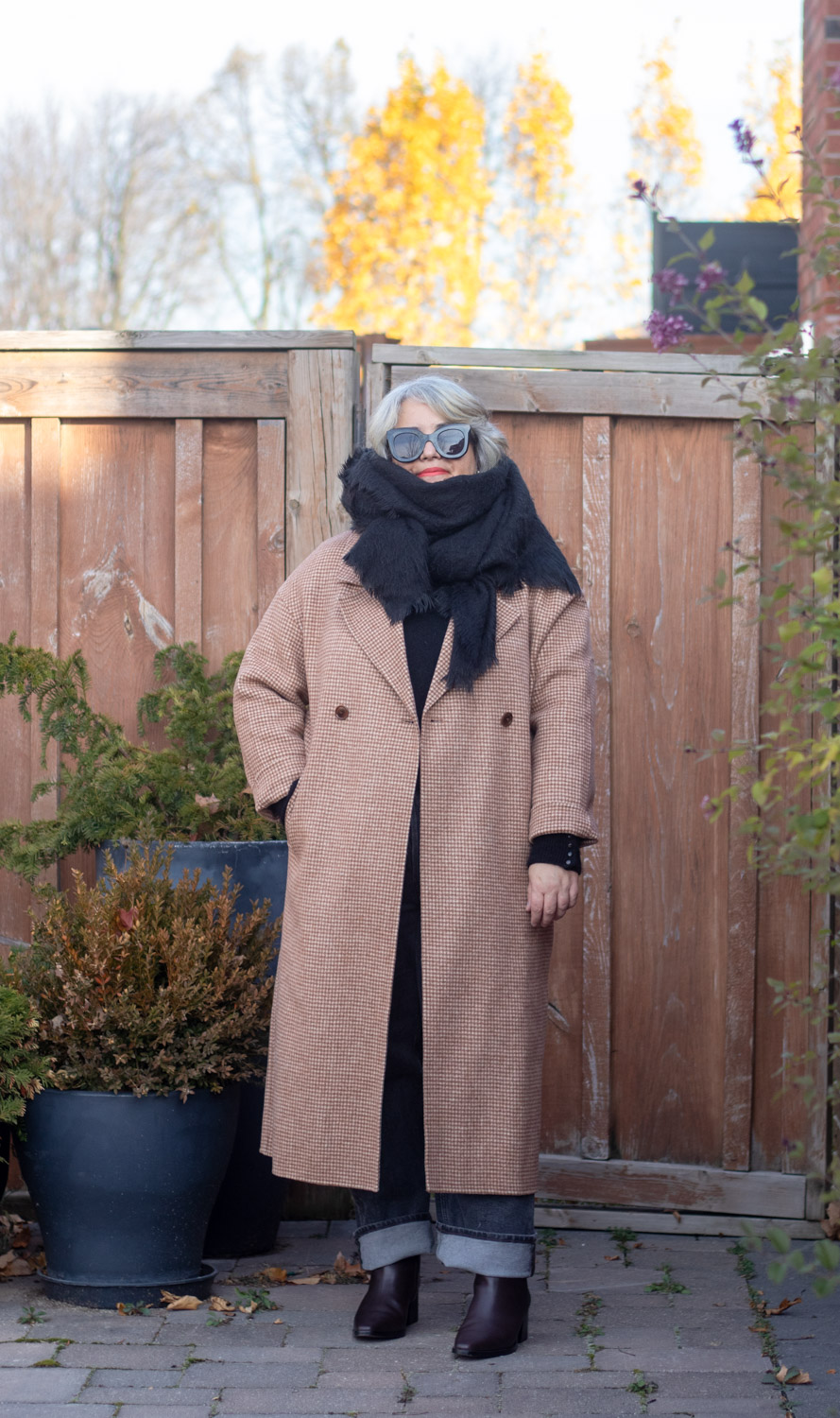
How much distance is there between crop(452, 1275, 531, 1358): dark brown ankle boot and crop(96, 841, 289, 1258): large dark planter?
2.65 ft

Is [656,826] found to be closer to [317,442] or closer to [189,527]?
[317,442]

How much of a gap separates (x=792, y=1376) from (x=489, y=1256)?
643 mm

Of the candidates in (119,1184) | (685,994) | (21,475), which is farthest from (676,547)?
(119,1184)

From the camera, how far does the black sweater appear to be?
117 inches

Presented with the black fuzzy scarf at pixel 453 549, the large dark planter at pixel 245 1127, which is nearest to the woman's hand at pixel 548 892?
the black fuzzy scarf at pixel 453 549

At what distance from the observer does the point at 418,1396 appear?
2699 mm

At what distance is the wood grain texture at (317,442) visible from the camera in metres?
4.04

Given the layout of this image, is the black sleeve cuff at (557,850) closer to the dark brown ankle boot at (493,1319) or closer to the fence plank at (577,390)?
the dark brown ankle boot at (493,1319)

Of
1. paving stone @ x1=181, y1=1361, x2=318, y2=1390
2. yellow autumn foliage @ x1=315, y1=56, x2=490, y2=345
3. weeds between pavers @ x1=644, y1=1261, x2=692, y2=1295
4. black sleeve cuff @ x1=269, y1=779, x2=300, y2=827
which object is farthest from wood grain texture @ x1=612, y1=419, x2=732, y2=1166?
yellow autumn foliage @ x1=315, y1=56, x2=490, y2=345

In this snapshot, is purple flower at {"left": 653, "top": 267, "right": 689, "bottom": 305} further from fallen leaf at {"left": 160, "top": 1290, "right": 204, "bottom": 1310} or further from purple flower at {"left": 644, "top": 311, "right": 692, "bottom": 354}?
fallen leaf at {"left": 160, "top": 1290, "right": 204, "bottom": 1310}

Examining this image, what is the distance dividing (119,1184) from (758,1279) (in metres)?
1.59

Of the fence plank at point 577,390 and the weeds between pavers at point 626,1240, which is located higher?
the fence plank at point 577,390

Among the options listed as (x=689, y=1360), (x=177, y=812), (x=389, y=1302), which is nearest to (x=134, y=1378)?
(x=389, y=1302)

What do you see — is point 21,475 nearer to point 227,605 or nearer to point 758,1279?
point 227,605
